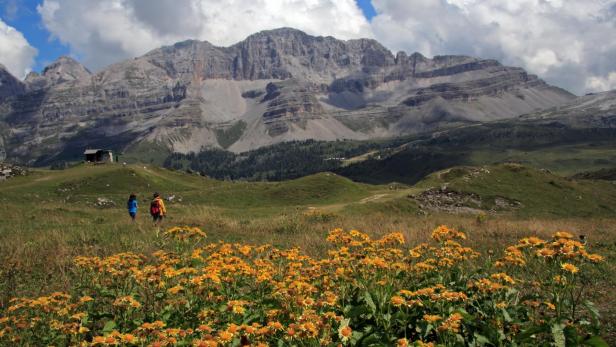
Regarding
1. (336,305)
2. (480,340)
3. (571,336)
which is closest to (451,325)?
(480,340)

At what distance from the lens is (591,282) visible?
14.9 meters

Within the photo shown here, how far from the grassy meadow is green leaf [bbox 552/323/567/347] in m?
0.97

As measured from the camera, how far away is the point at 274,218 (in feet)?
118

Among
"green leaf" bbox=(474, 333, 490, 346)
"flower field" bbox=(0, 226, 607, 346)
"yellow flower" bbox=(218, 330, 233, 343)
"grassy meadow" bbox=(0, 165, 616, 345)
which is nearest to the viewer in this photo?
"yellow flower" bbox=(218, 330, 233, 343)

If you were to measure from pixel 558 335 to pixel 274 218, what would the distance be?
3007 centimetres

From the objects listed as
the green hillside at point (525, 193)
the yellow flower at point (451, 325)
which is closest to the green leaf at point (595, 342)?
the yellow flower at point (451, 325)

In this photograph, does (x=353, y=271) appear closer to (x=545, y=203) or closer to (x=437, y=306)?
(x=437, y=306)

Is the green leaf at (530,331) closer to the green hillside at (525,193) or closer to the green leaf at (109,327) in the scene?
the green leaf at (109,327)

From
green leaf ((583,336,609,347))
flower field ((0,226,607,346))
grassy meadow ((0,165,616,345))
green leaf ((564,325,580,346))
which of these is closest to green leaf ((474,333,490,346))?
flower field ((0,226,607,346))

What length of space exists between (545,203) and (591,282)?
51987 mm

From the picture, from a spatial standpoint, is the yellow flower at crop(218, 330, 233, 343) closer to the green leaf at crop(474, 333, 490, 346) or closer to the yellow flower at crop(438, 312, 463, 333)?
the yellow flower at crop(438, 312, 463, 333)

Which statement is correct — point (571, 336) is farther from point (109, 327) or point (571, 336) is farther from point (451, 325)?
point (109, 327)

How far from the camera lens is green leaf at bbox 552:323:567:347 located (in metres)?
6.39

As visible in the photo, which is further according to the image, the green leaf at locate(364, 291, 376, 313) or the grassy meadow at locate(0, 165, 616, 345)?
the grassy meadow at locate(0, 165, 616, 345)
